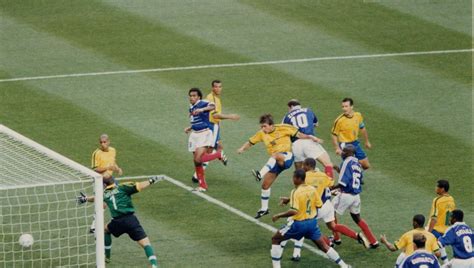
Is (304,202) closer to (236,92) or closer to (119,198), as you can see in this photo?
(119,198)

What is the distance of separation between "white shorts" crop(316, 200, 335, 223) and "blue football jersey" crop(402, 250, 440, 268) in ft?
11.3

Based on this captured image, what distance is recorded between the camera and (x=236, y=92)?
3306 centimetres

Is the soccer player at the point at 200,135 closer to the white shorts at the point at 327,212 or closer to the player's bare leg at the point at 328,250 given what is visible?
the white shorts at the point at 327,212

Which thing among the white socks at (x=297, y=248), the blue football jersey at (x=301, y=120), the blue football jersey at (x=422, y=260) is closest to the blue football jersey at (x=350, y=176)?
the white socks at (x=297, y=248)

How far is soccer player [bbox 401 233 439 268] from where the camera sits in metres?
20.1

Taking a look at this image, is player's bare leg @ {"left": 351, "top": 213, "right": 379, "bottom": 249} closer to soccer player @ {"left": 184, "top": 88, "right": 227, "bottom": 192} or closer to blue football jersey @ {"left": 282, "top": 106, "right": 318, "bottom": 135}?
blue football jersey @ {"left": 282, "top": 106, "right": 318, "bottom": 135}

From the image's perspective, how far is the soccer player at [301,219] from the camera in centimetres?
2231

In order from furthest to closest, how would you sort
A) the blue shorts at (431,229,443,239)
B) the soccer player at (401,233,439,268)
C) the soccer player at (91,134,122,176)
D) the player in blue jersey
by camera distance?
the soccer player at (91,134,122,176) → the blue shorts at (431,229,443,239) → the player in blue jersey → the soccer player at (401,233,439,268)

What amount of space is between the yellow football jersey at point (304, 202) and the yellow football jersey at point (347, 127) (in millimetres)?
5068

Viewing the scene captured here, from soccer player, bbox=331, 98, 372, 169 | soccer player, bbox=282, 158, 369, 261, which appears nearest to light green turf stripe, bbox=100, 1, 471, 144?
soccer player, bbox=331, 98, 372, 169

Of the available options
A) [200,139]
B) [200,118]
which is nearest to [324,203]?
[200,139]

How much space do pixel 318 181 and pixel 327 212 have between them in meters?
0.60

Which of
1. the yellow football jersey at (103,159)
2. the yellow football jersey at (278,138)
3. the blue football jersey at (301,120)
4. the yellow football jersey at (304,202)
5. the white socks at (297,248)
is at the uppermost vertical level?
the blue football jersey at (301,120)

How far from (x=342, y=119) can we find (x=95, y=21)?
38.3 feet
